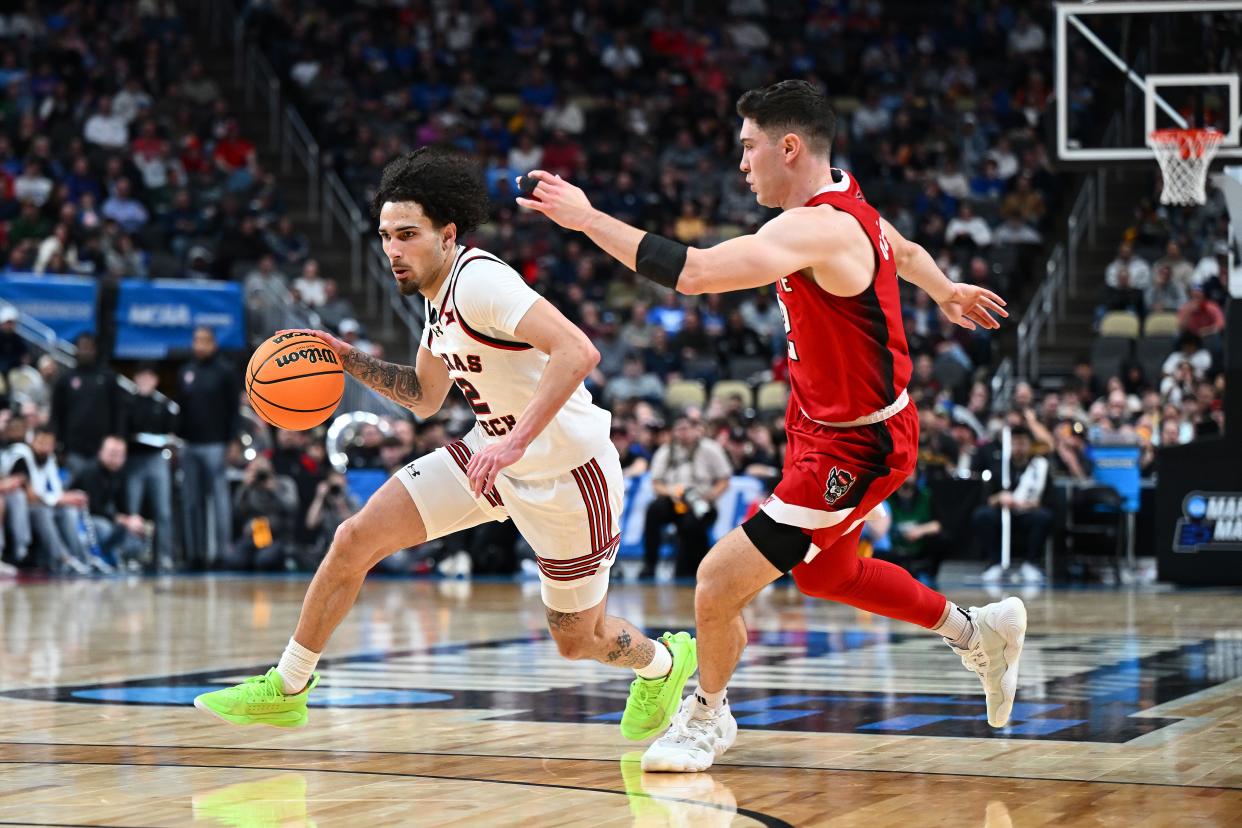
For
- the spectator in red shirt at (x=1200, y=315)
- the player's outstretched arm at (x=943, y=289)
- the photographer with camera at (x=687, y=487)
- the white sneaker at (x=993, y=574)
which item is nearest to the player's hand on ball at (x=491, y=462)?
the player's outstretched arm at (x=943, y=289)

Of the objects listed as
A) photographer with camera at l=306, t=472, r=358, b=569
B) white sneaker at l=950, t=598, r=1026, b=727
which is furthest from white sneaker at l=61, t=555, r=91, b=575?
white sneaker at l=950, t=598, r=1026, b=727

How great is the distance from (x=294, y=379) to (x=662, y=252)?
1651 millimetres

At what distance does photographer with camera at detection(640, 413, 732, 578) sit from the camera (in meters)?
16.3

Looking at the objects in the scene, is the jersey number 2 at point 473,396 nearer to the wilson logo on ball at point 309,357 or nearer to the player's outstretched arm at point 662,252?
the wilson logo on ball at point 309,357

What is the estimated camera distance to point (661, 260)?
502cm

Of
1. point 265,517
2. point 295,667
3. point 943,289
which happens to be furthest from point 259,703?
point 265,517

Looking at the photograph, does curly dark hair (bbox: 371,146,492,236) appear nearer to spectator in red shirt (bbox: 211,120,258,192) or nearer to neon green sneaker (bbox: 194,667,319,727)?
neon green sneaker (bbox: 194,667,319,727)

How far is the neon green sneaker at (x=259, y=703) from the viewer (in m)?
5.80

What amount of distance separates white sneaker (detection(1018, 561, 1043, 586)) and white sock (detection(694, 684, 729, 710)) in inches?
415

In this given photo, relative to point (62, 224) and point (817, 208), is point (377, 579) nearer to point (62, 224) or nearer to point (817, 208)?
point (62, 224)

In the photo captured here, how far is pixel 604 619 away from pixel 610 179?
18631mm

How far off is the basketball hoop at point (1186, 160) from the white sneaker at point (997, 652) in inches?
317

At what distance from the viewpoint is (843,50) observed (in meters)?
26.6

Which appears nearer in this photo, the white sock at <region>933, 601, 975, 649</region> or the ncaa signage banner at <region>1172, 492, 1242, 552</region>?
the white sock at <region>933, 601, 975, 649</region>
